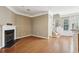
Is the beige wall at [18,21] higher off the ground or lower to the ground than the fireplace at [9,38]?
higher

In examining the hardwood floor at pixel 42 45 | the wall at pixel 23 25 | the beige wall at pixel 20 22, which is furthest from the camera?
the wall at pixel 23 25

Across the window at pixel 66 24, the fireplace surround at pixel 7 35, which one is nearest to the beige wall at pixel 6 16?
the fireplace surround at pixel 7 35

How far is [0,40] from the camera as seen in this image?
345 centimetres

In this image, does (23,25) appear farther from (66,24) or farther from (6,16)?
(66,24)

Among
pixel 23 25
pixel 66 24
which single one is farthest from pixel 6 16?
pixel 66 24

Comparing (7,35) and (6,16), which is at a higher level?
(6,16)

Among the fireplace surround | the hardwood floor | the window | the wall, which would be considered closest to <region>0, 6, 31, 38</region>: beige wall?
the wall

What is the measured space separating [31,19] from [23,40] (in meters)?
1.12

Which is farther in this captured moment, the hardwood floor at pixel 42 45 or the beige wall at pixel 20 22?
the beige wall at pixel 20 22

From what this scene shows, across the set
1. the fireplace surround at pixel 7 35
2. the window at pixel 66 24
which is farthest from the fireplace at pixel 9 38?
the window at pixel 66 24

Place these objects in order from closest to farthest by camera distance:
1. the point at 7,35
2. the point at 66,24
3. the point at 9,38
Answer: the point at 66,24 → the point at 7,35 → the point at 9,38

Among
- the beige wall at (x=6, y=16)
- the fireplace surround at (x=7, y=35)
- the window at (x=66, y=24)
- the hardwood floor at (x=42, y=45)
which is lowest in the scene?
the hardwood floor at (x=42, y=45)

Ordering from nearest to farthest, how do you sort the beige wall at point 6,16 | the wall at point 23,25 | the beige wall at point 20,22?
the beige wall at point 6,16 < the beige wall at point 20,22 < the wall at point 23,25

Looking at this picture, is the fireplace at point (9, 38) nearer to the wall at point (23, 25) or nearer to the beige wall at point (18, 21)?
the beige wall at point (18, 21)
